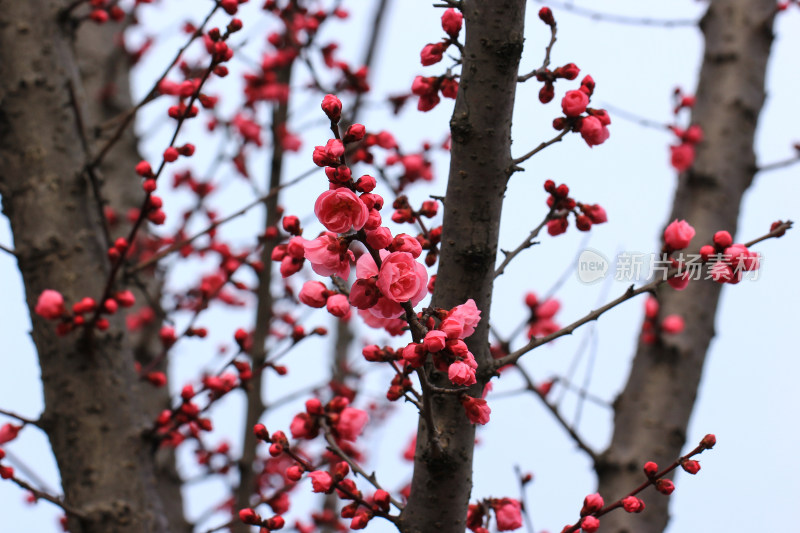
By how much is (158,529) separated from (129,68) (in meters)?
3.30

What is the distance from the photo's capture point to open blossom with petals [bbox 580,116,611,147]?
1.49 meters

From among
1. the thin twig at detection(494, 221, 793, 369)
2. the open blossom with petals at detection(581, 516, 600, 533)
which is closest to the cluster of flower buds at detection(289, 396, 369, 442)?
the thin twig at detection(494, 221, 793, 369)

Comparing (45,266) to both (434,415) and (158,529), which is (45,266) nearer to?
(158,529)

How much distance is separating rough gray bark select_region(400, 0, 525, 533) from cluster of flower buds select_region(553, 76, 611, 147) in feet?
0.45

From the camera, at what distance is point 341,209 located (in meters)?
1.06

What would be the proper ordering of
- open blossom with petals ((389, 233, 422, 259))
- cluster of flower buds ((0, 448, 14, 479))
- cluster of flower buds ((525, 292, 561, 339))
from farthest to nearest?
1. cluster of flower buds ((525, 292, 561, 339))
2. cluster of flower buds ((0, 448, 14, 479))
3. open blossom with petals ((389, 233, 422, 259))

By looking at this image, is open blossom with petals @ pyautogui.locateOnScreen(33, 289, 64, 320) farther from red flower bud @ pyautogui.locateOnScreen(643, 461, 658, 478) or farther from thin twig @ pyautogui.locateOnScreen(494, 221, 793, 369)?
red flower bud @ pyautogui.locateOnScreen(643, 461, 658, 478)

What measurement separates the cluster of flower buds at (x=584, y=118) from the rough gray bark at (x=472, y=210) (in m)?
0.14

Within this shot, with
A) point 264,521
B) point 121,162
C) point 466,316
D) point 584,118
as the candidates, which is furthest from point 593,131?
point 121,162

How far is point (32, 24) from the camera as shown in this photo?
2.40 metres

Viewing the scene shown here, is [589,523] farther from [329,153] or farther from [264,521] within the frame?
[329,153]

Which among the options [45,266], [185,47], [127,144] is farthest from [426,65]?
[127,144]

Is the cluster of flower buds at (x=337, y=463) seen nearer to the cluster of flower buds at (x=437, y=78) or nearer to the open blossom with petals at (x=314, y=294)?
the open blossom with petals at (x=314, y=294)

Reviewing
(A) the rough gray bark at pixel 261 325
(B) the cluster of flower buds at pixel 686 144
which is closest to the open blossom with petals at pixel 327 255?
(A) the rough gray bark at pixel 261 325
